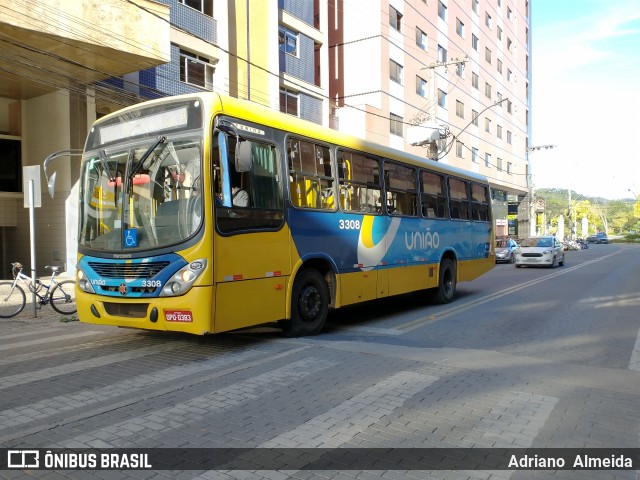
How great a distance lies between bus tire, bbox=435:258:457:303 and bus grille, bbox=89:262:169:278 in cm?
724

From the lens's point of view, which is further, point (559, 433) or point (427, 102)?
point (427, 102)

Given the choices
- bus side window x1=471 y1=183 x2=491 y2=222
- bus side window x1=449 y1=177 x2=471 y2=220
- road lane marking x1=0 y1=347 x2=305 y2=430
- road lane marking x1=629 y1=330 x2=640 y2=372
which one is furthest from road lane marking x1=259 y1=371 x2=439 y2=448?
bus side window x1=471 y1=183 x2=491 y2=222

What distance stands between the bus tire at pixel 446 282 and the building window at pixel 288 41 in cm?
1557

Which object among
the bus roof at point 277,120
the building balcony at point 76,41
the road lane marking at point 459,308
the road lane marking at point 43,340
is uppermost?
the building balcony at point 76,41

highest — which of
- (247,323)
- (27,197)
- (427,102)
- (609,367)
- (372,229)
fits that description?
(427,102)

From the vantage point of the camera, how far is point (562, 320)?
9.63 m

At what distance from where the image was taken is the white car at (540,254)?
24.1m

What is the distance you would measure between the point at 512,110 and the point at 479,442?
56.0m

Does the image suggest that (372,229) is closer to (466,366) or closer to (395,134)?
(466,366)

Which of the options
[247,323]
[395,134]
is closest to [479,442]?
[247,323]

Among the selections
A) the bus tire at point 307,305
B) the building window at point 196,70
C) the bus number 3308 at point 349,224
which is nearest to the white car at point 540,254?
the building window at point 196,70

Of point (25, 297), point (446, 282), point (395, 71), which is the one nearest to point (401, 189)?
point (446, 282)

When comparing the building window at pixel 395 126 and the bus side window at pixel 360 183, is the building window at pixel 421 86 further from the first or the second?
the bus side window at pixel 360 183

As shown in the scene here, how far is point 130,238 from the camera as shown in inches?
256
